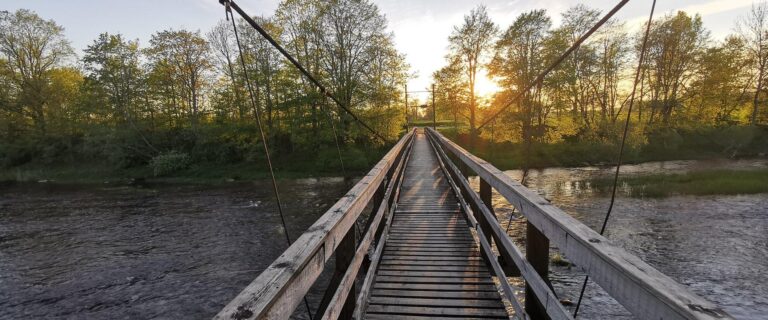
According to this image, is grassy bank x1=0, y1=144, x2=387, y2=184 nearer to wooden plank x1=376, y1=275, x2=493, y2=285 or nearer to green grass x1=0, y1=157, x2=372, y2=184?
green grass x1=0, y1=157, x2=372, y2=184

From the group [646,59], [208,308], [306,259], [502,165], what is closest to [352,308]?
[306,259]

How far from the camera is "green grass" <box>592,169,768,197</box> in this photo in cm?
1570

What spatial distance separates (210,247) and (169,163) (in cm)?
1911

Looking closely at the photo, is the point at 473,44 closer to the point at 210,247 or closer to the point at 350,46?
the point at 350,46

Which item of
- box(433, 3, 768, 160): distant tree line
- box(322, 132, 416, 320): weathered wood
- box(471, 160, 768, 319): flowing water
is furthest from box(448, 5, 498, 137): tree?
box(322, 132, 416, 320): weathered wood

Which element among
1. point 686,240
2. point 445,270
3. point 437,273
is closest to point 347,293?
point 437,273

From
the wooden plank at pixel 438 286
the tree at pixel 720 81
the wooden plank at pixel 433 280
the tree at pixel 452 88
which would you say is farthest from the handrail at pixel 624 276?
the tree at pixel 720 81

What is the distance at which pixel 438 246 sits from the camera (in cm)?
475

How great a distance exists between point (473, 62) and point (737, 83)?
21.2m

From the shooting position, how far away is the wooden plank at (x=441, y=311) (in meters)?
3.01

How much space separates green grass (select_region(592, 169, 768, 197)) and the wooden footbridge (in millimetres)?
14656

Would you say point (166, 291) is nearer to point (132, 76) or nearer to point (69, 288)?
point (69, 288)

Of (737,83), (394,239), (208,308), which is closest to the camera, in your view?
(394,239)

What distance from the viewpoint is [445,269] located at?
3.99 meters
